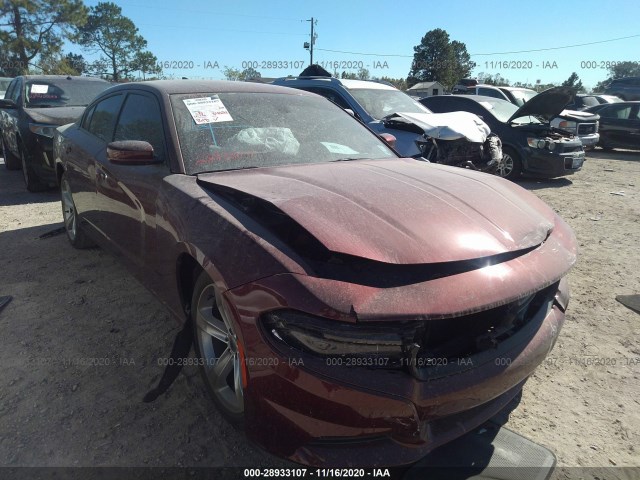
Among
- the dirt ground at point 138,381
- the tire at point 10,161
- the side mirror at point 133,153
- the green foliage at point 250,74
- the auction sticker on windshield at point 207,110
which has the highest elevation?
the green foliage at point 250,74

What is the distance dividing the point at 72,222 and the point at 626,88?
88.8 ft

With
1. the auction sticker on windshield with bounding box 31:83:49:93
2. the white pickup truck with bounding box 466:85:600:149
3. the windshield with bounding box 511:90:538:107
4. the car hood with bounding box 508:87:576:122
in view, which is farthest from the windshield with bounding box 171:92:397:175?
the windshield with bounding box 511:90:538:107

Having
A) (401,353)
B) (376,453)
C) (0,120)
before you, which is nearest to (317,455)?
(376,453)

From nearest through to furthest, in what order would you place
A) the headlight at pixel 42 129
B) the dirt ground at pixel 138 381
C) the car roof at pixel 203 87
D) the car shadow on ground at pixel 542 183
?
the dirt ground at pixel 138 381 < the car roof at pixel 203 87 < the headlight at pixel 42 129 < the car shadow on ground at pixel 542 183

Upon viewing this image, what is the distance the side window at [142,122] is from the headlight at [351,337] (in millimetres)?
1570

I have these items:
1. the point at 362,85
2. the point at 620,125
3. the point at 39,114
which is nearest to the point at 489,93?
the point at 620,125

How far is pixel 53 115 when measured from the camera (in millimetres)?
6609

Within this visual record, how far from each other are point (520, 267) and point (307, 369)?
952 millimetres

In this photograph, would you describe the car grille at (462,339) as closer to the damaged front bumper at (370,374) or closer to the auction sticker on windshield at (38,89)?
the damaged front bumper at (370,374)

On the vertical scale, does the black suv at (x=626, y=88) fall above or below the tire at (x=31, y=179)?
above

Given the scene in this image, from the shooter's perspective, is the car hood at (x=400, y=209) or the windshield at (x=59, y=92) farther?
the windshield at (x=59, y=92)

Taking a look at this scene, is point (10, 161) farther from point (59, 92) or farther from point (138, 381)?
point (138, 381)

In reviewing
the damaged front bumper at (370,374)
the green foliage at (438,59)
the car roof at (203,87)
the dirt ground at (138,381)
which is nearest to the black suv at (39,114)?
the dirt ground at (138,381)

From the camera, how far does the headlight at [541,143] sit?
7957 millimetres
